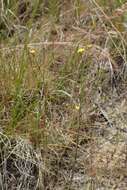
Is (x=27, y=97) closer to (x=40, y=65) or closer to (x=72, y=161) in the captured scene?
(x=40, y=65)

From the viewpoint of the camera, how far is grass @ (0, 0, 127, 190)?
1.91 meters

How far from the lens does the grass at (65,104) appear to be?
75.2 inches

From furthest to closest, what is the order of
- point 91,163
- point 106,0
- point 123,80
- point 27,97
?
point 106,0 → point 123,80 → point 27,97 → point 91,163

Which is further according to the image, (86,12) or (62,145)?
(86,12)

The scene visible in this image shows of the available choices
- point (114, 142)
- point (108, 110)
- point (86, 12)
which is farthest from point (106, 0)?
point (114, 142)

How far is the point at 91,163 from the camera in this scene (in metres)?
1.92

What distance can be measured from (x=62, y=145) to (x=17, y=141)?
6.9 inches

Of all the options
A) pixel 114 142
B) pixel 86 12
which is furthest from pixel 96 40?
pixel 114 142

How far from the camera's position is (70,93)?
84.6 inches

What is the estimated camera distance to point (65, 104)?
6.98ft

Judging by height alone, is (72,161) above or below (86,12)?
below

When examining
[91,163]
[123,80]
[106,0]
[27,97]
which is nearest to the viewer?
[91,163]

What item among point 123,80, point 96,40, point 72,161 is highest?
point 96,40

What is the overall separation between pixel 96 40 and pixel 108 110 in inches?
15.5
